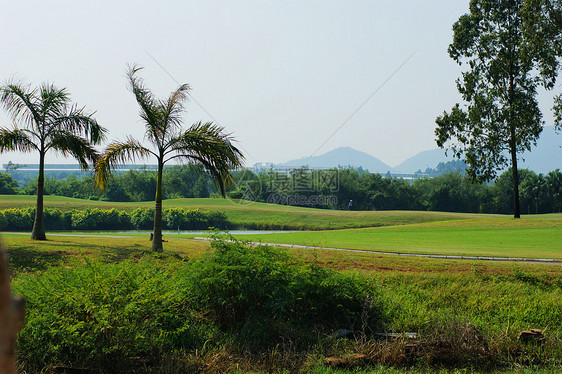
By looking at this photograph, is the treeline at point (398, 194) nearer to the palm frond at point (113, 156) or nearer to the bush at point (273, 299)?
the palm frond at point (113, 156)

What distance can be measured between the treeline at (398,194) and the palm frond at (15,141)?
198ft

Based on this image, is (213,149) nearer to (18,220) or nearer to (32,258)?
(32,258)

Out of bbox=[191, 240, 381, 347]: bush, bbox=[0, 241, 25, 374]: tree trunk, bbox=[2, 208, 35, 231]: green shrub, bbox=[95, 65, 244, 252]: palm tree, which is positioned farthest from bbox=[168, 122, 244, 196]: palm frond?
bbox=[2, 208, 35, 231]: green shrub

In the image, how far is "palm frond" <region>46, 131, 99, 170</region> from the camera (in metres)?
19.2

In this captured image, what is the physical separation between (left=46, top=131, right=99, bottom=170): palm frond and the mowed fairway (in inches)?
341

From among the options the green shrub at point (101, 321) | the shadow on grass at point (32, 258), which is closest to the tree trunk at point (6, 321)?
the green shrub at point (101, 321)

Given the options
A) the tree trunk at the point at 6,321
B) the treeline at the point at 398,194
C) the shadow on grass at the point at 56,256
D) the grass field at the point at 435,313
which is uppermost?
the treeline at the point at 398,194

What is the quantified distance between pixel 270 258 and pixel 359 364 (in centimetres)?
311

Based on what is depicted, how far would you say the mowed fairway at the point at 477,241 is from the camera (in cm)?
2003

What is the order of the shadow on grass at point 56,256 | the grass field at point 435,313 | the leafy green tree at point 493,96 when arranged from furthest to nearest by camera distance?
the leafy green tree at point 493,96, the shadow on grass at point 56,256, the grass field at point 435,313

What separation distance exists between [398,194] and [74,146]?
74.3 m

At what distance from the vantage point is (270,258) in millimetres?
9602

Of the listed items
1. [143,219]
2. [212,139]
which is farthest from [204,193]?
[212,139]

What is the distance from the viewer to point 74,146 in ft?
63.5
